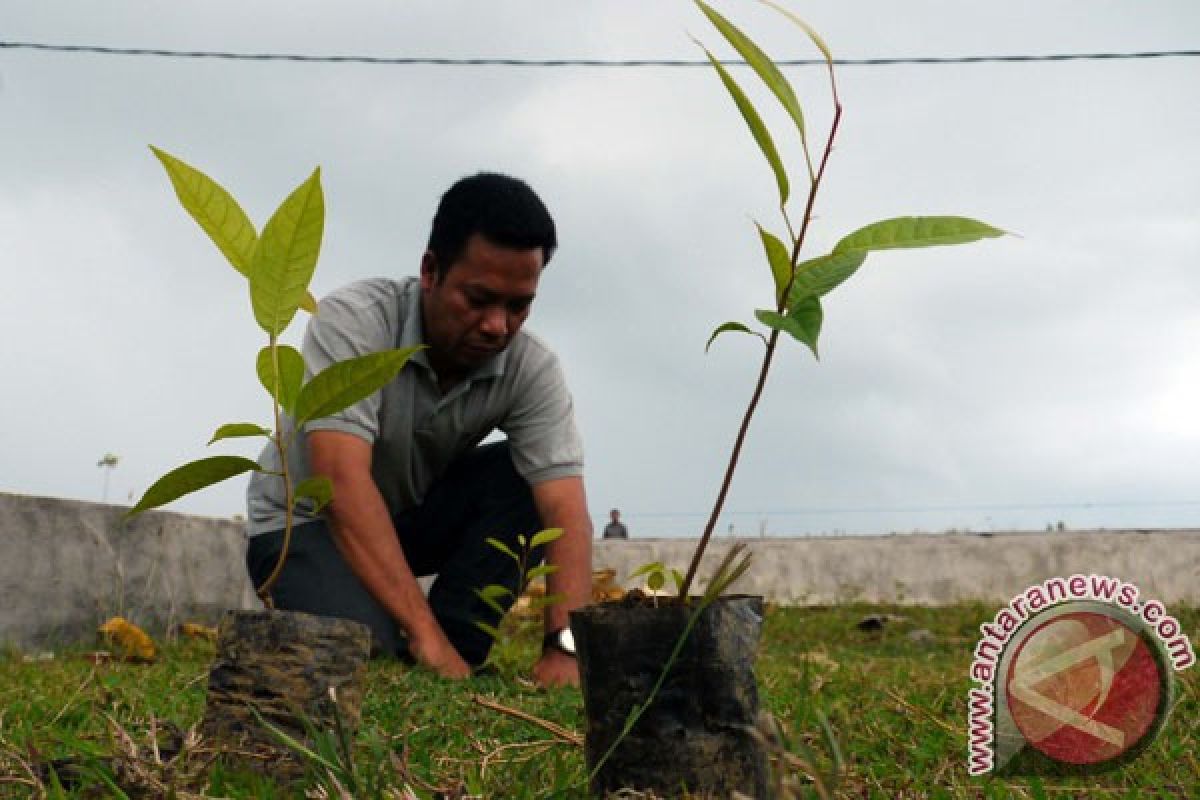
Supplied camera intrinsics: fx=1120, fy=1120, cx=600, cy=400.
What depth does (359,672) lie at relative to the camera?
117 centimetres

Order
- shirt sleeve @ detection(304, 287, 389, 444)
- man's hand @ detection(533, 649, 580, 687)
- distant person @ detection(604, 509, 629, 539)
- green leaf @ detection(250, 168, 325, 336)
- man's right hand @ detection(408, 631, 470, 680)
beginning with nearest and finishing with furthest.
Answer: green leaf @ detection(250, 168, 325, 336)
man's hand @ detection(533, 649, 580, 687)
man's right hand @ detection(408, 631, 470, 680)
shirt sleeve @ detection(304, 287, 389, 444)
distant person @ detection(604, 509, 629, 539)

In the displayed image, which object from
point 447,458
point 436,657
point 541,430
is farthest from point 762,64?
point 447,458

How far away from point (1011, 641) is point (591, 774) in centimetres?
44

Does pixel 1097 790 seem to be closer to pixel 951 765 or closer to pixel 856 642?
pixel 951 765

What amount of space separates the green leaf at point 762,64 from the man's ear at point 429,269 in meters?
2.15

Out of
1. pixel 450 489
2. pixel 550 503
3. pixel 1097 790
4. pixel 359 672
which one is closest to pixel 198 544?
pixel 450 489

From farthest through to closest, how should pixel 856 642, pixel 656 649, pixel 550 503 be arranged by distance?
pixel 856 642 → pixel 550 503 → pixel 656 649

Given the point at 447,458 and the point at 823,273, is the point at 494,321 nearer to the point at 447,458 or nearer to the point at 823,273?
the point at 447,458

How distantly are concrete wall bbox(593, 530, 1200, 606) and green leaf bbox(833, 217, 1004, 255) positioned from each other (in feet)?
20.3

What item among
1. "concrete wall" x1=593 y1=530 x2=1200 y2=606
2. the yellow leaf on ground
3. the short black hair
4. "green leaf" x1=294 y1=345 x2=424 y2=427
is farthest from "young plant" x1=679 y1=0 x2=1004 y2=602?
"concrete wall" x1=593 y1=530 x2=1200 y2=606

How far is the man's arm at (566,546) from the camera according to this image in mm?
2928

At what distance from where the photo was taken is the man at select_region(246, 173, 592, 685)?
2.66 meters

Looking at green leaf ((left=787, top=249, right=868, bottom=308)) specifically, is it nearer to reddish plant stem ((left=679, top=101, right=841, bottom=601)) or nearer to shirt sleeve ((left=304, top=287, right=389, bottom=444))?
reddish plant stem ((left=679, top=101, right=841, bottom=601))

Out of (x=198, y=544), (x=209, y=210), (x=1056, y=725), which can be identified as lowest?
(x=198, y=544)
